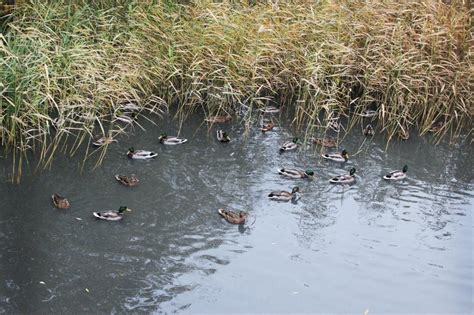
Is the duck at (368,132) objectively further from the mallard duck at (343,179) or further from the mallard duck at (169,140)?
the mallard duck at (169,140)

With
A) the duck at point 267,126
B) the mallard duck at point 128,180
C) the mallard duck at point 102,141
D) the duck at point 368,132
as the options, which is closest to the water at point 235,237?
the mallard duck at point 128,180

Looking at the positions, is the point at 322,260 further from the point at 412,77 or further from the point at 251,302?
the point at 412,77

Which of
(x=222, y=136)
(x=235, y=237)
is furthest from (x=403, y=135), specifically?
(x=235, y=237)

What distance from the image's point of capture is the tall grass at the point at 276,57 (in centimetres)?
930

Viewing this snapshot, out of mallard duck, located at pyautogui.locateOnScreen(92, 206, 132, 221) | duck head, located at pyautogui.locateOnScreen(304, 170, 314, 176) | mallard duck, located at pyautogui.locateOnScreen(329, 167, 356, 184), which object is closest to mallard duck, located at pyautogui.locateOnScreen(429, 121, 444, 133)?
mallard duck, located at pyautogui.locateOnScreen(329, 167, 356, 184)

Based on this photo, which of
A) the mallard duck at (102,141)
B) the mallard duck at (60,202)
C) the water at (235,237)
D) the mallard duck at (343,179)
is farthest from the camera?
the mallard duck at (102,141)

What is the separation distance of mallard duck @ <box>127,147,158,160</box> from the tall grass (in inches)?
15.4

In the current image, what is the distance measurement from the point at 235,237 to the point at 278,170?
158 centimetres

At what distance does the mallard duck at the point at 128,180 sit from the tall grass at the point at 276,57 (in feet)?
3.16

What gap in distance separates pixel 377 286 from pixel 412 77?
387cm

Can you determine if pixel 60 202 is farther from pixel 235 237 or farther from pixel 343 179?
pixel 343 179

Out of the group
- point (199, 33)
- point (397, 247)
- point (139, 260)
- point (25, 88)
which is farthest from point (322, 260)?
point (199, 33)

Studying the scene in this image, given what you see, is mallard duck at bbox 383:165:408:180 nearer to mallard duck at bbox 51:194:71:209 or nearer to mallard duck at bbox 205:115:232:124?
mallard duck at bbox 205:115:232:124

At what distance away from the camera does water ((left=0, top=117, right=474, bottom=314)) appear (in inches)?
243
